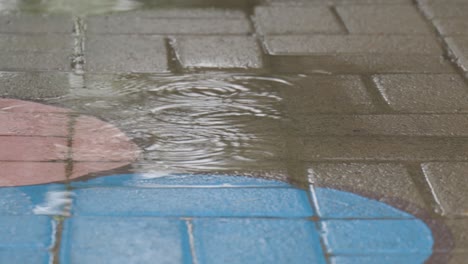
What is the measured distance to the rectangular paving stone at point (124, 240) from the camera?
282 cm

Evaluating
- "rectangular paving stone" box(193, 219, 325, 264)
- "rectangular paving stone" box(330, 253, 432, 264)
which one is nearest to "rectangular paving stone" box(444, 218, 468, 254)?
"rectangular paving stone" box(330, 253, 432, 264)

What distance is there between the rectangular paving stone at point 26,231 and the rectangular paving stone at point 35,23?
6.47 feet

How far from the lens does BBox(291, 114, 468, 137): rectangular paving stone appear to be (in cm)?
378

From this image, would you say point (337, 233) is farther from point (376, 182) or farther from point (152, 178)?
point (152, 178)

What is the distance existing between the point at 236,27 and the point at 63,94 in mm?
1226

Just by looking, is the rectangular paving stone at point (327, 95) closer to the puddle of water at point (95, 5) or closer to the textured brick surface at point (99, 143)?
the textured brick surface at point (99, 143)

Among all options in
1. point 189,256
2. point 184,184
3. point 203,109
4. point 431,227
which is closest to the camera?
point 189,256

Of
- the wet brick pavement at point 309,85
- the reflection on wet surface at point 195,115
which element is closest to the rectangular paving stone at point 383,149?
the wet brick pavement at point 309,85

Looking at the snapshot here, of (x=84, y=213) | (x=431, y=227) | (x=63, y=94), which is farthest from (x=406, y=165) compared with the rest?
(x=63, y=94)

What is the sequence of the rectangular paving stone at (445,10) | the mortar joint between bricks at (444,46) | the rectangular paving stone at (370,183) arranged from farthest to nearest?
1. the rectangular paving stone at (445,10)
2. the mortar joint between bricks at (444,46)
3. the rectangular paving stone at (370,183)

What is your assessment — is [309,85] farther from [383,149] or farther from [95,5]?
[95,5]

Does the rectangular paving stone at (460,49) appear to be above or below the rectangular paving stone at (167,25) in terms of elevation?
below

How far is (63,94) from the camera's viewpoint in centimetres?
407

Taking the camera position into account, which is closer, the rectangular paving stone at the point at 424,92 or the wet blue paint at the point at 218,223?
the wet blue paint at the point at 218,223
